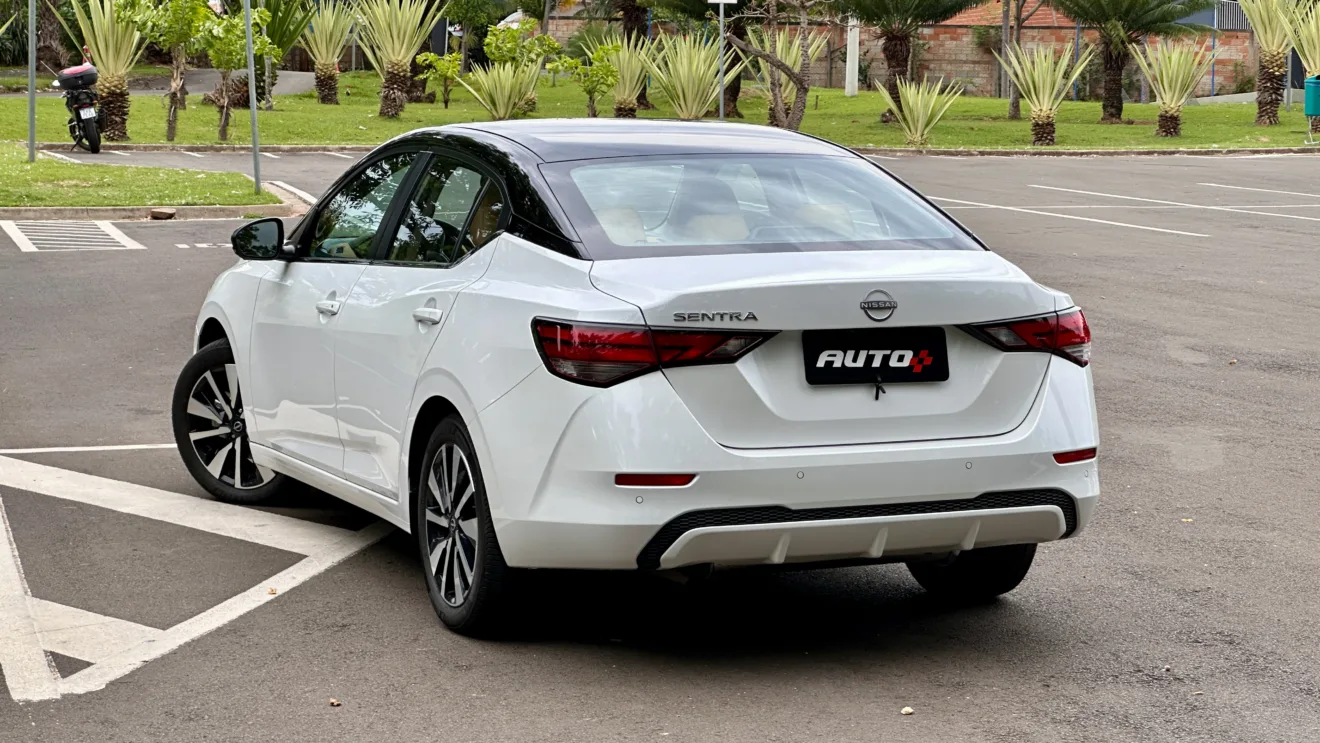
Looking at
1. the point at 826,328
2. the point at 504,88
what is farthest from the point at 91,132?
the point at 826,328

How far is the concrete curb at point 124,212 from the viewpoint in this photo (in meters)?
20.1

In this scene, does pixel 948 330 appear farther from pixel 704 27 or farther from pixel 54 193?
pixel 704 27

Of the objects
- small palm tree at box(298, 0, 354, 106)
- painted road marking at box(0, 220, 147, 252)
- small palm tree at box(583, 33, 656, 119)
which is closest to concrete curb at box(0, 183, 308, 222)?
painted road marking at box(0, 220, 147, 252)

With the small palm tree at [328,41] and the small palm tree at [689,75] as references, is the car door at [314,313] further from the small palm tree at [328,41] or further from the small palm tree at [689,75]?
the small palm tree at [328,41]

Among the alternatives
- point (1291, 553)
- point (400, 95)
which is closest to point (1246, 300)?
point (1291, 553)

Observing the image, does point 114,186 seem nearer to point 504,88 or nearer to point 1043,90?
point 504,88

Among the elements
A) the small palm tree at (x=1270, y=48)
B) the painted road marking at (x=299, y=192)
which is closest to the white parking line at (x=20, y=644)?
the painted road marking at (x=299, y=192)

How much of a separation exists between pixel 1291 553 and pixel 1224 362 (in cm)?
467

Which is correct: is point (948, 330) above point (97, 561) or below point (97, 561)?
above

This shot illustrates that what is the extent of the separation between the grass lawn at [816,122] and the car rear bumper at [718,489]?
29554mm

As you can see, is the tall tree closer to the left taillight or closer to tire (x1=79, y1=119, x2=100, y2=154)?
tire (x1=79, y1=119, x2=100, y2=154)

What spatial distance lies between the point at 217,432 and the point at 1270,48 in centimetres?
3747

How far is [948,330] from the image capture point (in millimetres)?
4840

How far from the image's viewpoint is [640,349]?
4.61m
